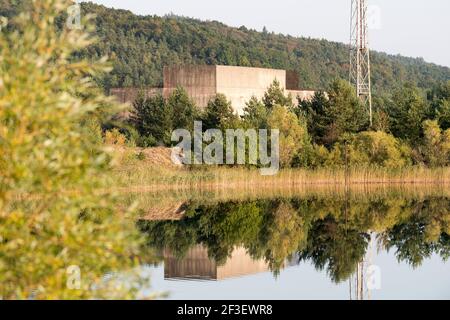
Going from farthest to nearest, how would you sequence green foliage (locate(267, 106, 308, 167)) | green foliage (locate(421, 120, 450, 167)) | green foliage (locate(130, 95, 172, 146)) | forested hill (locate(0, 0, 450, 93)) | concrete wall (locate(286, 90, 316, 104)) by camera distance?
forested hill (locate(0, 0, 450, 93)) → concrete wall (locate(286, 90, 316, 104)) → green foliage (locate(130, 95, 172, 146)) → green foliage (locate(421, 120, 450, 167)) → green foliage (locate(267, 106, 308, 167))

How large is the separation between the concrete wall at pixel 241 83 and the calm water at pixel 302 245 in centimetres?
1742

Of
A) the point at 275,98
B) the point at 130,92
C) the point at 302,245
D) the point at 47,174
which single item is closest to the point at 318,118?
the point at 275,98

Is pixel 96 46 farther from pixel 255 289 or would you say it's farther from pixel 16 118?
pixel 16 118

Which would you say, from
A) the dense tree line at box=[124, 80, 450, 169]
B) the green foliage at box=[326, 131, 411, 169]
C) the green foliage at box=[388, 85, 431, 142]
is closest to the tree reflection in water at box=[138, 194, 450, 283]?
the green foliage at box=[326, 131, 411, 169]

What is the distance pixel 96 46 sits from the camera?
96.3m

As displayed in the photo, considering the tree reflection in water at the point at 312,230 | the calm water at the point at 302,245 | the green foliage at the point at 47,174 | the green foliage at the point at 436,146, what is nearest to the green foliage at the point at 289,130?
the green foliage at the point at 436,146

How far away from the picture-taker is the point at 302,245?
74.1 ft

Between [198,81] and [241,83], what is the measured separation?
2.25 m

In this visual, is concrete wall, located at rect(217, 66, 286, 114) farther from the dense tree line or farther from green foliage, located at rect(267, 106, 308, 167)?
green foliage, located at rect(267, 106, 308, 167)

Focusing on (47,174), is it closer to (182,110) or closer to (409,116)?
(409,116)

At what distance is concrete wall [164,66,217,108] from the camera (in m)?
49.7

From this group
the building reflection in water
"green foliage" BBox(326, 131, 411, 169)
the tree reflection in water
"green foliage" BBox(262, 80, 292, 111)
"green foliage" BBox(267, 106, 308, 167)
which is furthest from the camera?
"green foliage" BBox(262, 80, 292, 111)

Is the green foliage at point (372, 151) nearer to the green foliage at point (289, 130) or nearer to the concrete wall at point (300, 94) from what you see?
the green foliage at point (289, 130)
